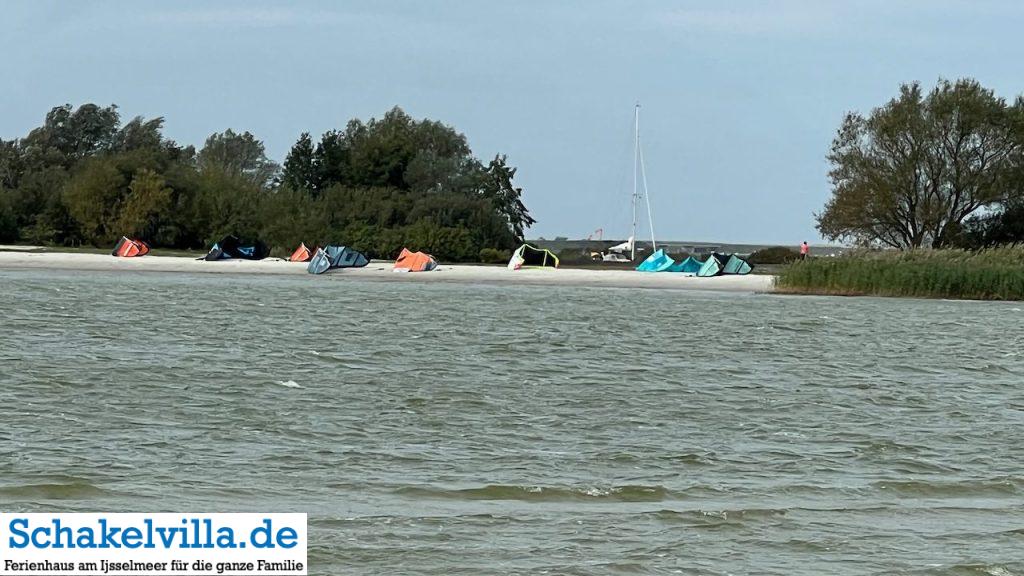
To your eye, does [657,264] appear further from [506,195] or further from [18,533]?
[18,533]

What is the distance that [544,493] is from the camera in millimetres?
11695

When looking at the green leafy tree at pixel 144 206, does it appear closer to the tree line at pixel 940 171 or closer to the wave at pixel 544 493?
the tree line at pixel 940 171

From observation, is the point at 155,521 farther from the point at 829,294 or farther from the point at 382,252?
the point at 382,252

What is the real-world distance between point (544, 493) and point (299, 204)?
5876 centimetres

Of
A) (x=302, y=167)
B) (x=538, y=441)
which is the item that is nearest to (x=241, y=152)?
(x=302, y=167)

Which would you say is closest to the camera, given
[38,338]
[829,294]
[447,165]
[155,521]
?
[155,521]

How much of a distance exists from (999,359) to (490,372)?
1015 cm

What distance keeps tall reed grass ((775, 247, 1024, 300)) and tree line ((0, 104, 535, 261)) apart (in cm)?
2283

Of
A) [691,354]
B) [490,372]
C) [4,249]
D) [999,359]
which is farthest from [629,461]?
[4,249]

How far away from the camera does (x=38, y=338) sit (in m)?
25.5

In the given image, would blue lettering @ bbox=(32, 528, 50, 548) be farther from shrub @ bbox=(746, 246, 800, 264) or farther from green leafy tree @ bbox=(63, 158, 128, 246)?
shrub @ bbox=(746, 246, 800, 264)

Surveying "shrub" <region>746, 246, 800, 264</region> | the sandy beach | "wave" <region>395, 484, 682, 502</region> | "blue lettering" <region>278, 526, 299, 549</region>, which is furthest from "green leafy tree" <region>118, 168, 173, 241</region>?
"blue lettering" <region>278, 526, 299, 549</region>

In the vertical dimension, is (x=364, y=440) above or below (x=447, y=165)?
below

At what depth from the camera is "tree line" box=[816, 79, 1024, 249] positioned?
64.9m
